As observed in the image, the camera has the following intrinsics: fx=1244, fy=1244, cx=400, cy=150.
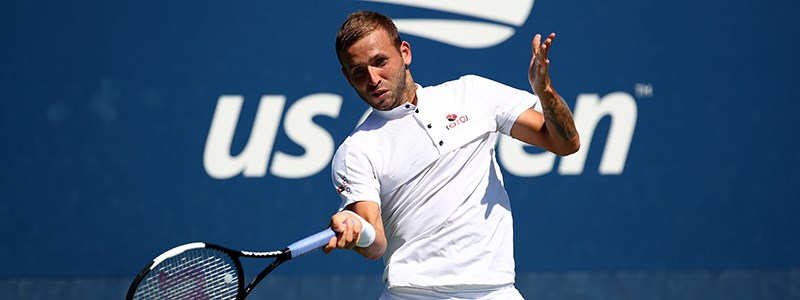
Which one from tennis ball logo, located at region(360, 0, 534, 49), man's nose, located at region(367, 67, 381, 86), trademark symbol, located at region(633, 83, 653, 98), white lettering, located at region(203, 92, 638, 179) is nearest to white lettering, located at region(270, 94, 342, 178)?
white lettering, located at region(203, 92, 638, 179)

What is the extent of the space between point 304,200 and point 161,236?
2.43 feet

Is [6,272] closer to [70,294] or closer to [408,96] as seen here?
[70,294]

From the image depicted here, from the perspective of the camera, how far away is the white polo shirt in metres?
3.63

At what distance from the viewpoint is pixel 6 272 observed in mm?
6238

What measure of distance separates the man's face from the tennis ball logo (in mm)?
2650

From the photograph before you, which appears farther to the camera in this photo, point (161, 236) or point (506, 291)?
point (161, 236)

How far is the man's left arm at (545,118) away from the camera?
3432 millimetres

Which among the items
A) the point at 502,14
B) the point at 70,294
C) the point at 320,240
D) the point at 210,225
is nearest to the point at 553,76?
the point at 502,14

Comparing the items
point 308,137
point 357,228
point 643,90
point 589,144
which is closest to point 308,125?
point 308,137

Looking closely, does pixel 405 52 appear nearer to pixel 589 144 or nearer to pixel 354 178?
pixel 354 178

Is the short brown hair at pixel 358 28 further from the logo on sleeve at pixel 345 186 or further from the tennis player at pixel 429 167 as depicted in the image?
the logo on sleeve at pixel 345 186

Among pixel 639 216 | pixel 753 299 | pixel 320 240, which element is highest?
pixel 320 240

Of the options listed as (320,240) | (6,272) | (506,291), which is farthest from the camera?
(6,272)

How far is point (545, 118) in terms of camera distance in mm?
3576
